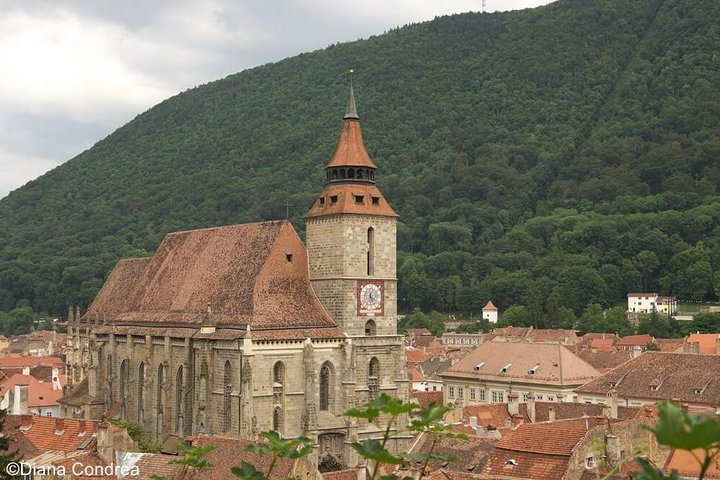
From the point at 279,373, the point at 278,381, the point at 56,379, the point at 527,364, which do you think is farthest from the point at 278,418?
the point at 56,379

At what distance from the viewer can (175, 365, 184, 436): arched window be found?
61.8m

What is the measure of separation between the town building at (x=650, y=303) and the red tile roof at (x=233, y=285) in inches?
3987

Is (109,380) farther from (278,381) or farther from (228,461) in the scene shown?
(228,461)

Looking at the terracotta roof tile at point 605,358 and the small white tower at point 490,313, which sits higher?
the small white tower at point 490,313

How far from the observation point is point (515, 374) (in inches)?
3324

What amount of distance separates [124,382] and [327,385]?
18538 mm

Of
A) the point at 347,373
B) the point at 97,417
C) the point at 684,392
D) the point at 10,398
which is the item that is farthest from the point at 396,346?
the point at 10,398

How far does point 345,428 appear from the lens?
5738cm

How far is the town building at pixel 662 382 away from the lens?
6494cm

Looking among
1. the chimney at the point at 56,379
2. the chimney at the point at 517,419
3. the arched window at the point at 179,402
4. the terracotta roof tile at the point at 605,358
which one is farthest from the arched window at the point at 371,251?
the chimney at the point at 56,379

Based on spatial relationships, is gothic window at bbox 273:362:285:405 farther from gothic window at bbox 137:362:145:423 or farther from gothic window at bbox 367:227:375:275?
gothic window at bbox 137:362:145:423

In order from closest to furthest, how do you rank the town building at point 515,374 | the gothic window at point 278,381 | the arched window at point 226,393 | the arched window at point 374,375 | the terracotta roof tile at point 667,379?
the gothic window at point 278,381 < the arched window at point 226,393 < the arched window at point 374,375 < the terracotta roof tile at point 667,379 < the town building at point 515,374

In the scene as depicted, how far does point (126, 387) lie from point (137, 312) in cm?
502

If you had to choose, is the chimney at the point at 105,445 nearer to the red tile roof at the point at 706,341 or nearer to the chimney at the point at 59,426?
the chimney at the point at 59,426
